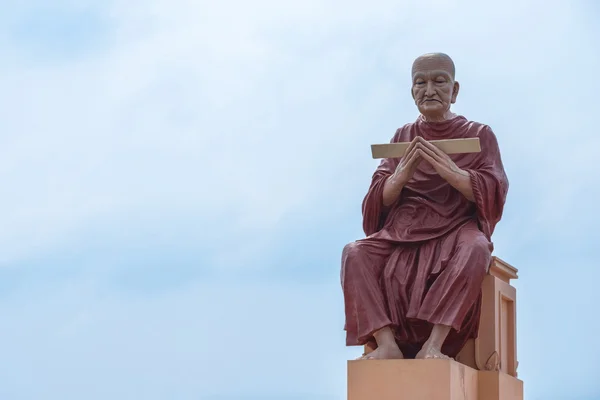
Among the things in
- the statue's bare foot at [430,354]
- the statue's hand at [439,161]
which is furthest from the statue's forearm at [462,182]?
the statue's bare foot at [430,354]

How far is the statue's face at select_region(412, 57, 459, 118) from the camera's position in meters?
11.5

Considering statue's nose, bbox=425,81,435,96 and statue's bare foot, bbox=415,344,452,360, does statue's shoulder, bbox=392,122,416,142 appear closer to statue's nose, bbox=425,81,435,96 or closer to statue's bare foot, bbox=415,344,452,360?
statue's nose, bbox=425,81,435,96

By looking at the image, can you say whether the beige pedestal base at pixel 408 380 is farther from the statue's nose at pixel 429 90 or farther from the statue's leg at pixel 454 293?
the statue's nose at pixel 429 90

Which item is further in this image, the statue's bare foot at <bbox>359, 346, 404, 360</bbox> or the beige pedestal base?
the statue's bare foot at <bbox>359, 346, 404, 360</bbox>

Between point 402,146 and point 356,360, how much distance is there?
2.03 meters

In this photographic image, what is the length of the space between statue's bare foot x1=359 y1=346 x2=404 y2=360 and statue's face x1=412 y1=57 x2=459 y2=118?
7.44 feet

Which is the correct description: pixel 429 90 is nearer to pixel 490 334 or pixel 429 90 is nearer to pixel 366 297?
pixel 366 297

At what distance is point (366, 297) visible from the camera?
10.9 metres

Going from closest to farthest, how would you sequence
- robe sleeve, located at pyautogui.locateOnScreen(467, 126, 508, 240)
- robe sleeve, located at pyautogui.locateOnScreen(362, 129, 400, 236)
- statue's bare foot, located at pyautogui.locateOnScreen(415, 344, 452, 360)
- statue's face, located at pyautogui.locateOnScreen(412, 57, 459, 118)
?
statue's bare foot, located at pyautogui.locateOnScreen(415, 344, 452, 360), robe sleeve, located at pyautogui.locateOnScreen(467, 126, 508, 240), statue's face, located at pyautogui.locateOnScreen(412, 57, 459, 118), robe sleeve, located at pyautogui.locateOnScreen(362, 129, 400, 236)

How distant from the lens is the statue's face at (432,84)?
37.9ft

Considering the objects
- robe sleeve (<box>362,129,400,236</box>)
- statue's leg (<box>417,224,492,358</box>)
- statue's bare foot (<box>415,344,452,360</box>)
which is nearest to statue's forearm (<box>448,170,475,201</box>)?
statue's leg (<box>417,224,492,358</box>)

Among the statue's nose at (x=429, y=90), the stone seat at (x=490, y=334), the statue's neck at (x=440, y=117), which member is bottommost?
the stone seat at (x=490, y=334)

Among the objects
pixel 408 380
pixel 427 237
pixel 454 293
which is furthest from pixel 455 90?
pixel 408 380

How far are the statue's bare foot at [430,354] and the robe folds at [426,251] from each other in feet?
0.77
